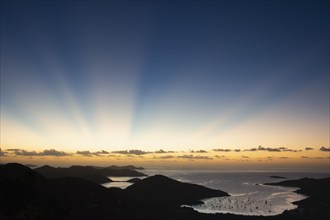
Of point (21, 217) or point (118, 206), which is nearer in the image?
point (21, 217)

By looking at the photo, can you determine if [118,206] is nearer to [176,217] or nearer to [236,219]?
[176,217]

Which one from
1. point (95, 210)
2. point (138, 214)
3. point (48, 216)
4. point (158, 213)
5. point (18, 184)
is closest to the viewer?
point (48, 216)

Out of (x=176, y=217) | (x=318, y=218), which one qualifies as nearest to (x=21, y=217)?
(x=176, y=217)

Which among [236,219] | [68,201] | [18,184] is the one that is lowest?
[236,219]

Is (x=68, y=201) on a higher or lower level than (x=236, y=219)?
higher

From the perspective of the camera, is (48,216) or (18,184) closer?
(48,216)

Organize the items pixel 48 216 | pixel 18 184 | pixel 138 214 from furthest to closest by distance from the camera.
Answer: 1. pixel 138 214
2. pixel 18 184
3. pixel 48 216

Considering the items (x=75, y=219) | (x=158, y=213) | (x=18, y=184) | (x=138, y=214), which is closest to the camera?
(x=18, y=184)

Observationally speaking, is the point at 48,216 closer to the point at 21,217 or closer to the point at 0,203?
the point at 21,217

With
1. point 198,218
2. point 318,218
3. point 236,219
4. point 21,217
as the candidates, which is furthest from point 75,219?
point 318,218
